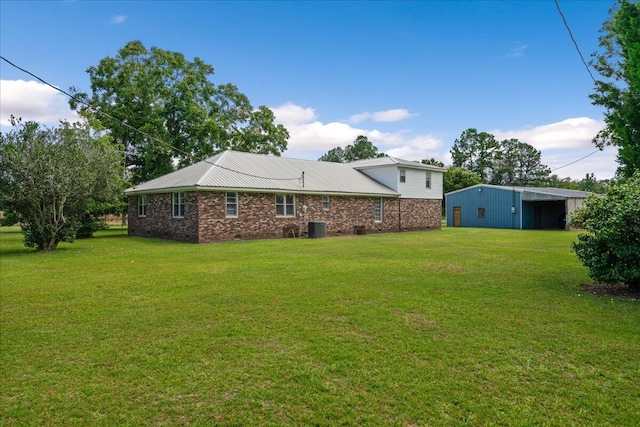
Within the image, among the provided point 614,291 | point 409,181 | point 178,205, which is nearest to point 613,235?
point 614,291

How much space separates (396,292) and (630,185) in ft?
16.0

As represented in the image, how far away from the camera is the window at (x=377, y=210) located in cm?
2544

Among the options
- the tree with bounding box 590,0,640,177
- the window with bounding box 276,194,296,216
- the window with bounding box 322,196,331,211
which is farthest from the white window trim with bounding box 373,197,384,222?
the tree with bounding box 590,0,640,177

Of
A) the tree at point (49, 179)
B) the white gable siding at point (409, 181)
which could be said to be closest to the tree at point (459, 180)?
the white gable siding at point (409, 181)

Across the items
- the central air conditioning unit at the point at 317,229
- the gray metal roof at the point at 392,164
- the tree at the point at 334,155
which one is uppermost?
the tree at the point at 334,155

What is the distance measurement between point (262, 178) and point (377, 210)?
331 inches

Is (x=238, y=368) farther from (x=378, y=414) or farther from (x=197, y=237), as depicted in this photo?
(x=197, y=237)

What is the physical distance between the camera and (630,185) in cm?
752

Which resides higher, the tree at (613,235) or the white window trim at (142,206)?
the white window trim at (142,206)

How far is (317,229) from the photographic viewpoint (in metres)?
20.9

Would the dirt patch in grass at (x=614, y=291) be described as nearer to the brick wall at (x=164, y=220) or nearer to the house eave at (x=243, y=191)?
the house eave at (x=243, y=191)

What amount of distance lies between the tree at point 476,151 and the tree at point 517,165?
1211 millimetres

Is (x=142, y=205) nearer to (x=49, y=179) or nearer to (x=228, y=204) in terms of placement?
(x=228, y=204)

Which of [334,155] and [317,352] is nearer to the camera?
[317,352]
